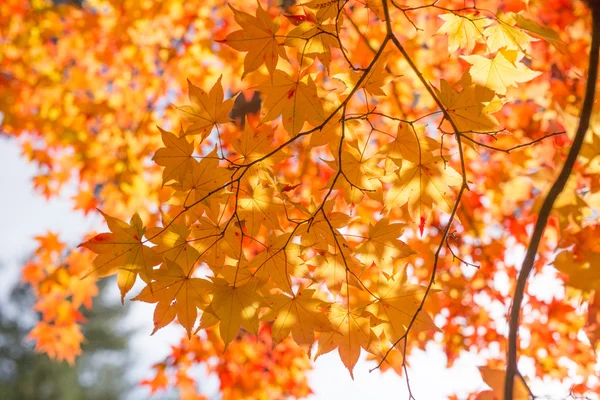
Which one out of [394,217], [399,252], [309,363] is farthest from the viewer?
[309,363]

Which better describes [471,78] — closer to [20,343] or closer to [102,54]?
[102,54]

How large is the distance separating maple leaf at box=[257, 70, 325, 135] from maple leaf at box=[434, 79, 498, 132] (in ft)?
1.06

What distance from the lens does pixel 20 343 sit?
1316 centimetres

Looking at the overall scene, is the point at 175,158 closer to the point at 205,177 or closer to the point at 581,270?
the point at 205,177

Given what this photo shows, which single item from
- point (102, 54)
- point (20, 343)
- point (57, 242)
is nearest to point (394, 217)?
point (57, 242)

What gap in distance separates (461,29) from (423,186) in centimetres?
51

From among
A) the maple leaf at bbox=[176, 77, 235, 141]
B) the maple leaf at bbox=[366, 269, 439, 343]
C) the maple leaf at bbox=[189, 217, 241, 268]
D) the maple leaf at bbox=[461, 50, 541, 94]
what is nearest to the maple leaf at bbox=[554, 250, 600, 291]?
the maple leaf at bbox=[366, 269, 439, 343]

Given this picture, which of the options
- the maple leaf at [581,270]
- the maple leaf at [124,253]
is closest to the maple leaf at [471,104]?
the maple leaf at [581,270]

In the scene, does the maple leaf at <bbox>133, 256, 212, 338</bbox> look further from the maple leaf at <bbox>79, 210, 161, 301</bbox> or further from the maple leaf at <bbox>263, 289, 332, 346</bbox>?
the maple leaf at <bbox>263, 289, 332, 346</bbox>

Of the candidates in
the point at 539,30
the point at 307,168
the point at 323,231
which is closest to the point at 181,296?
the point at 323,231

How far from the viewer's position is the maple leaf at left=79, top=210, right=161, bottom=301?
3.62 ft

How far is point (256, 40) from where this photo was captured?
116cm

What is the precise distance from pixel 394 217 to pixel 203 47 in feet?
7.00

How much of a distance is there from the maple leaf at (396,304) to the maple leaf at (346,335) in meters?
0.04
